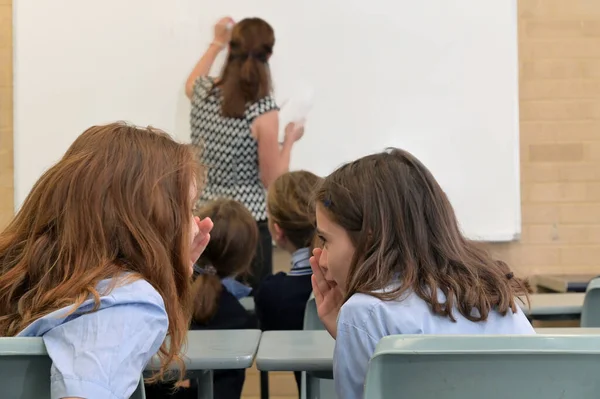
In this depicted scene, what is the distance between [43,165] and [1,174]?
0.23 m

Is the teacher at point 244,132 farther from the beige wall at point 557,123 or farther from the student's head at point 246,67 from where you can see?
the beige wall at point 557,123

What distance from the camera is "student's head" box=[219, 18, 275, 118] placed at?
121 inches

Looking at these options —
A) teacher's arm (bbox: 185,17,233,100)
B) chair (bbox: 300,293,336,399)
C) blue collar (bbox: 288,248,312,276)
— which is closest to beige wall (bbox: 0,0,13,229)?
teacher's arm (bbox: 185,17,233,100)

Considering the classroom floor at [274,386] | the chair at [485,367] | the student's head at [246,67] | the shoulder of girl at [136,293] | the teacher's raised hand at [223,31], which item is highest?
the teacher's raised hand at [223,31]

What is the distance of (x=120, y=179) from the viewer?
113 cm

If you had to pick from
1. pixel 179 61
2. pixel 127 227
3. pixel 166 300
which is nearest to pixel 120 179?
pixel 127 227

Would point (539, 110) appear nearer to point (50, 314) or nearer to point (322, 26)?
point (322, 26)

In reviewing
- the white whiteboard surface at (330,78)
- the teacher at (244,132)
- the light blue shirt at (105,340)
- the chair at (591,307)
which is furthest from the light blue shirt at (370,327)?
the white whiteboard surface at (330,78)

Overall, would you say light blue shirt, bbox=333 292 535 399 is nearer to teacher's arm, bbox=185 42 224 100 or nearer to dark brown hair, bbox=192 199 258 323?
dark brown hair, bbox=192 199 258 323

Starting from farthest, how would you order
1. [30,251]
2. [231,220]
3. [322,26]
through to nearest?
[322,26]
[231,220]
[30,251]

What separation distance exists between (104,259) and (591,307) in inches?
58.1

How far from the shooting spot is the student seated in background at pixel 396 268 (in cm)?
123

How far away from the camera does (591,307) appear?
204 centimetres

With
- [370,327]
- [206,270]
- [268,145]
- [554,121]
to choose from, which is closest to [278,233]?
[206,270]
